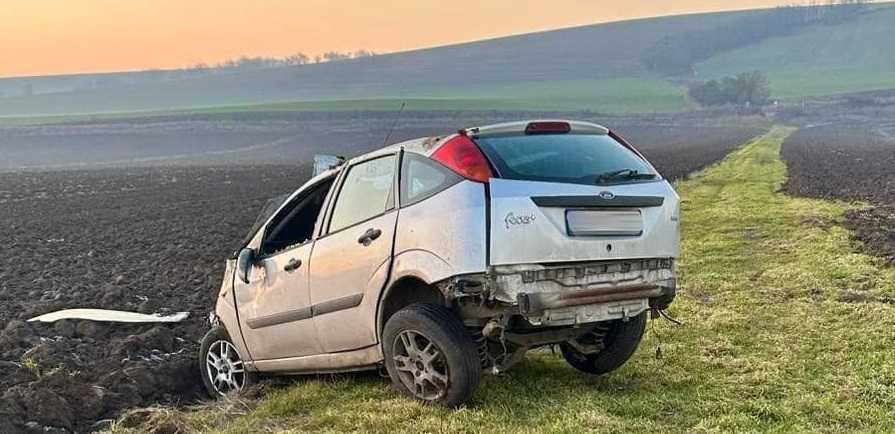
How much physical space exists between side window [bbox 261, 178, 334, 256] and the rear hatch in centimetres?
180

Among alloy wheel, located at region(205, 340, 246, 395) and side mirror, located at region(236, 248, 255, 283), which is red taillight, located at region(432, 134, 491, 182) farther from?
alloy wheel, located at region(205, 340, 246, 395)

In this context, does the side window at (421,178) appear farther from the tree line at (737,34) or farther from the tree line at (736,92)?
the tree line at (737,34)

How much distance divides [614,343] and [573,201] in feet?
4.71

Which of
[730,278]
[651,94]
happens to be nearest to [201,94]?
[651,94]

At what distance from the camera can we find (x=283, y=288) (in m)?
6.17

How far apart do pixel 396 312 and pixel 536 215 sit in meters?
1.17

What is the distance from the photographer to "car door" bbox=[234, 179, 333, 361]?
6.04 metres

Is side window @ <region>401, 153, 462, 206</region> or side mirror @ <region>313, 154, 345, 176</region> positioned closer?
side window @ <region>401, 153, 462, 206</region>

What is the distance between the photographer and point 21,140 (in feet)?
270

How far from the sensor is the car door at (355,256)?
5453 mm

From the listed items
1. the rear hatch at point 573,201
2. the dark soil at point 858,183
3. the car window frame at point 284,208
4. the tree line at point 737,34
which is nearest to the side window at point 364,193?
the car window frame at point 284,208

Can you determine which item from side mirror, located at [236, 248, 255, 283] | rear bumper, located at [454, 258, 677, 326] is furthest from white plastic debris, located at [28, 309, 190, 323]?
rear bumper, located at [454, 258, 677, 326]

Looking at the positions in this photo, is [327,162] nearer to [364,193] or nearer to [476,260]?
Answer: [364,193]

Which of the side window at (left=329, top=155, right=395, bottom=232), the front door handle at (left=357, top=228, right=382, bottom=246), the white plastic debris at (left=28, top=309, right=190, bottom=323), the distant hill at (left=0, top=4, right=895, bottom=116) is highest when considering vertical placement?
→ the distant hill at (left=0, top=4, right=895, bottom=116)
